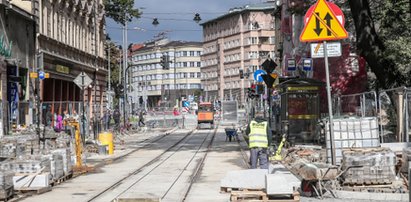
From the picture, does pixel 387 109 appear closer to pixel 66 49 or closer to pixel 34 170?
pixel 34 170

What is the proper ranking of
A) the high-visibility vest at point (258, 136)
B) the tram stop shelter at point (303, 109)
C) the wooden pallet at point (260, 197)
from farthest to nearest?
the tram stop shelter at point (303, 109), the high-visibility vest at point (258, 136), the wooden pallet at point (260, 197)

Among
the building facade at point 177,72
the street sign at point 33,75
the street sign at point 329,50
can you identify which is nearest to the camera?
the street sign at point 329,50

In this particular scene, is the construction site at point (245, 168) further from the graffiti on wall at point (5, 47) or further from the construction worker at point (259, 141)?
the graffiti on wall at point (5, 47)

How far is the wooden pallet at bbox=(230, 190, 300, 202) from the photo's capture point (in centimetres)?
1070

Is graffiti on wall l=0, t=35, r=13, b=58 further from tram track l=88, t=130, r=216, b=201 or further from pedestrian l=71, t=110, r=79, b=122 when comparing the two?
tram track l=88, t=130, r=216, b=201

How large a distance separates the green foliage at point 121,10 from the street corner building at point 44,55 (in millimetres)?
4138

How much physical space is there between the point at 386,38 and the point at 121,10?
2925 cm

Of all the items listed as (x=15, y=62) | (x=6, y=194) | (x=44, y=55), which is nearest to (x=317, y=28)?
(x=6, y=194)

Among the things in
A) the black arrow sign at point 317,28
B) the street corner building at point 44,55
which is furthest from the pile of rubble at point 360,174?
the street corner building at point 44,55

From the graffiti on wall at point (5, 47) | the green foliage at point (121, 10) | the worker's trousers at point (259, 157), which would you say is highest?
the green foliage at point (121, 10)

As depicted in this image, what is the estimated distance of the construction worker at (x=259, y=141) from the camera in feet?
44.5

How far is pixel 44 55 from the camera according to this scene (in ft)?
114

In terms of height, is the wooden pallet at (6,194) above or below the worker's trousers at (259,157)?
below

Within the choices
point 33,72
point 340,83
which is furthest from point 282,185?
point 340,83
